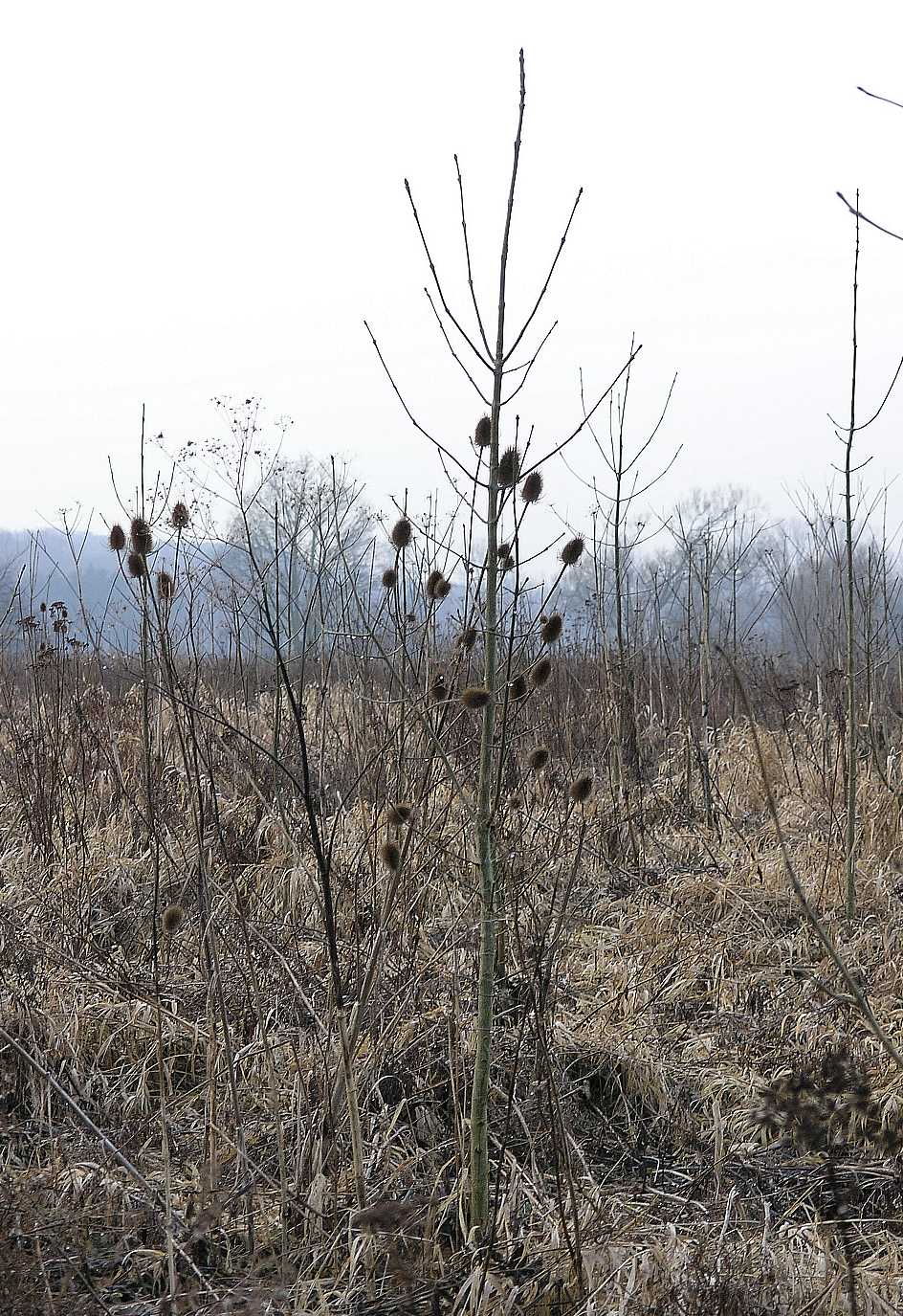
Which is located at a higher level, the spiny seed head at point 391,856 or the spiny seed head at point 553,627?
the spiny seed head at point 553,627

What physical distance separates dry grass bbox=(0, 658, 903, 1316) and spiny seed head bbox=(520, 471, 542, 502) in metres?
0.56

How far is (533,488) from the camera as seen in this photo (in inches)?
87.3

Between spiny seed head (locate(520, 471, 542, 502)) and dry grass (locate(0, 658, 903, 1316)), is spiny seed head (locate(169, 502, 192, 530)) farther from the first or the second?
spiny seed head (locate(520, 471, 542, 502))

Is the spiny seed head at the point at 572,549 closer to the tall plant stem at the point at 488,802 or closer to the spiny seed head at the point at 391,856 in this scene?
the tall plant stem at the point at 488,802

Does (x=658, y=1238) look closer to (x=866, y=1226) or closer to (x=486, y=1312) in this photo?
(x=486, y=1312)

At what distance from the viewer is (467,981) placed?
3.11 meters

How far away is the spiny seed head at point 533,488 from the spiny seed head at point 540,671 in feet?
1.37

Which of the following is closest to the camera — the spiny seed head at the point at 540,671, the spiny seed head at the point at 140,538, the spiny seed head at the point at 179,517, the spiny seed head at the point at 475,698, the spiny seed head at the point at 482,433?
the spiny seed head at the point at 475,698

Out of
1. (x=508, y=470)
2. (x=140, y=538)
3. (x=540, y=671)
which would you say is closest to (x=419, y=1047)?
(x=540, y=671)

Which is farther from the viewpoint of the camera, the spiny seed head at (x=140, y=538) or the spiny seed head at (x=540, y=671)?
the spiny seed head at (x=140, y=538)

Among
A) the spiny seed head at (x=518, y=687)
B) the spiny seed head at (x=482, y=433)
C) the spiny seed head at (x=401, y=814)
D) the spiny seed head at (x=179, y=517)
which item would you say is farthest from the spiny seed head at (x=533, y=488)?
the spiny seed head at (x=179, y=517)

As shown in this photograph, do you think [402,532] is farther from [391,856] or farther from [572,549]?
[391,856]

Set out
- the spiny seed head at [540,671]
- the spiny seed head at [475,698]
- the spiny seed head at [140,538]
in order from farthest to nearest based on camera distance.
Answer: the spiny seed head at [140,538]
the spiny seed head at [540,671]
the spiny seed head at [475,698]

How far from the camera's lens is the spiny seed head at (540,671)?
1927 mm
